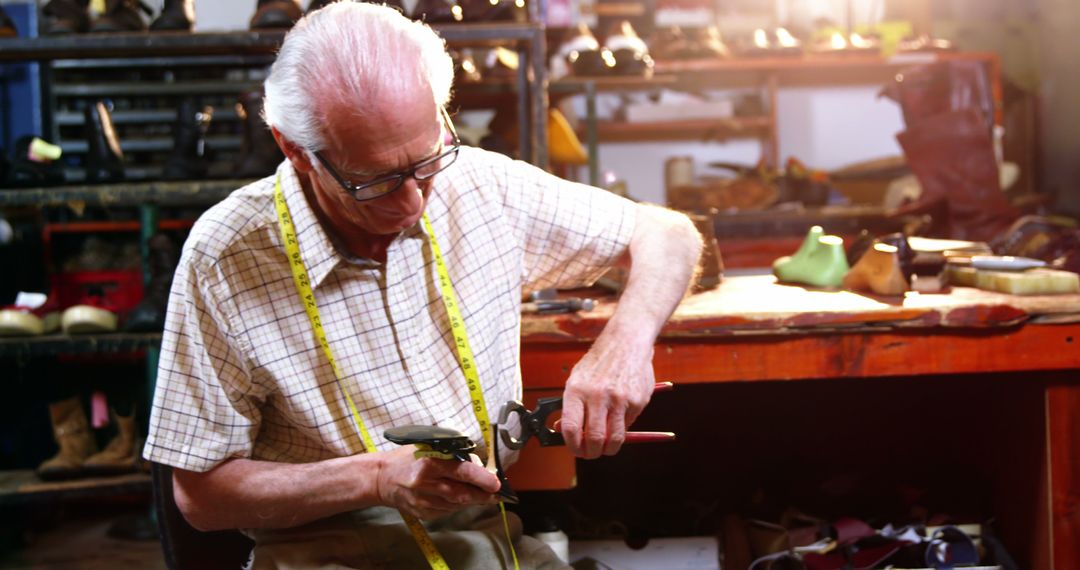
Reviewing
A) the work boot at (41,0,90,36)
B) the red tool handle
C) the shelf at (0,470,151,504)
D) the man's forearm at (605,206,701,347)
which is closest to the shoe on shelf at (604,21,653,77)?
the work boot at (41,0,90,36)

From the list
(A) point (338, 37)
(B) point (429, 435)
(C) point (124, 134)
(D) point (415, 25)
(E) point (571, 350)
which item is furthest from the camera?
(C) point (124, 134)

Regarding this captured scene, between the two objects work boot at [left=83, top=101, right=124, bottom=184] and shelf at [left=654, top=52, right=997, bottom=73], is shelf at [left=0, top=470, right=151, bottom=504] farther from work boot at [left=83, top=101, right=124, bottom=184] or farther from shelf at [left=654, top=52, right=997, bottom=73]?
shelf at [left=654, top=52, right=997, bottom=73]

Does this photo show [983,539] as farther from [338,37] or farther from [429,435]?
[338,37]

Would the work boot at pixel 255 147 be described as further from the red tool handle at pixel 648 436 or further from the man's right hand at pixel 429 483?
the red tool handle at pixel 648 436

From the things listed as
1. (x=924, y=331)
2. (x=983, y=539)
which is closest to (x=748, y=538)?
(x=983, y=539)

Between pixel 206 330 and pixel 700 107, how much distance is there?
16.4 feet

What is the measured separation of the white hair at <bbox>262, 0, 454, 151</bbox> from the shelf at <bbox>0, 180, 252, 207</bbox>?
1868 millimetres

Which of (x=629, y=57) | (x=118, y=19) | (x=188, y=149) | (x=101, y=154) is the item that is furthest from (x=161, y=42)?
(x=629, y=57)

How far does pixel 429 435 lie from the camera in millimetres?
1345

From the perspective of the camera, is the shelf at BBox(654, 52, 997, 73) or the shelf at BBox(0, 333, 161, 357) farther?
the shelf at BBox(654, 52, 997, 73)

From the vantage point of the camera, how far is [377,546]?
5.65 feet

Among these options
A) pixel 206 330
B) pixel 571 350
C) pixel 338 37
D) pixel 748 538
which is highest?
pixel 338 37

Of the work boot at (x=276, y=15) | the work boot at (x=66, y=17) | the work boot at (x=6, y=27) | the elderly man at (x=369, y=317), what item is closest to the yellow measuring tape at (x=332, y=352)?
the elderly man at (x=369, y=317)

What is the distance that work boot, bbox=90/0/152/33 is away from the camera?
129 inches
